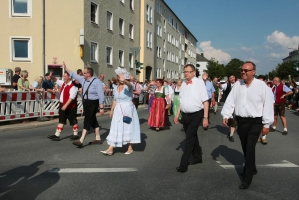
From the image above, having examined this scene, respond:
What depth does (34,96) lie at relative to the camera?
12508 millimetres

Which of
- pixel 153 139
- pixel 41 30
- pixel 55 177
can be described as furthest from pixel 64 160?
pixel 41 30

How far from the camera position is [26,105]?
12195 millimetres

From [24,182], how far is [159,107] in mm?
6916

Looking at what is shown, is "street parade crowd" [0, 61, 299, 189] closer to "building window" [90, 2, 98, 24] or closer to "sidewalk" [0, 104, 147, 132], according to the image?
"sidewalk" [0, 104, 147, 132]

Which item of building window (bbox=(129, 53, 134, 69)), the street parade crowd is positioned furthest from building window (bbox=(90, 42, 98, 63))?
the street parade crowd

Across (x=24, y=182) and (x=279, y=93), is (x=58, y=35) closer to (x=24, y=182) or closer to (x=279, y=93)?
(x=279, y=93)

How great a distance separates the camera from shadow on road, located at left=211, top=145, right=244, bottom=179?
6406mm

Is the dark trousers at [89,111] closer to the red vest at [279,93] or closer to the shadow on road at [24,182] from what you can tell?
the shadow on road at [24,182]

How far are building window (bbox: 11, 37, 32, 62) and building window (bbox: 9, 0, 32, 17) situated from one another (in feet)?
5.61

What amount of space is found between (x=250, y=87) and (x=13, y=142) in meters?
6.38

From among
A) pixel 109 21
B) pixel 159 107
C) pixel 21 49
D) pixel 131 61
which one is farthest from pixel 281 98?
pixel 131 61

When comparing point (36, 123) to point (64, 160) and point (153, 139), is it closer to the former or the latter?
point (153, 139)

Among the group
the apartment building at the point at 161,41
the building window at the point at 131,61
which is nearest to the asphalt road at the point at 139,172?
the building window at the point at 131,61

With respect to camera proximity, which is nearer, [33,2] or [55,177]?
[55,177]
